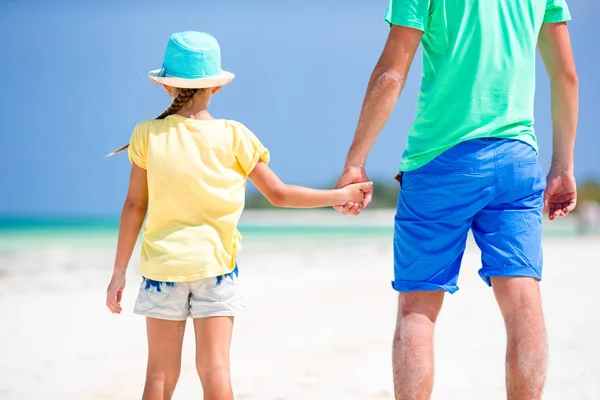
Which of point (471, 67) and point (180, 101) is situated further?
point (180, 101)

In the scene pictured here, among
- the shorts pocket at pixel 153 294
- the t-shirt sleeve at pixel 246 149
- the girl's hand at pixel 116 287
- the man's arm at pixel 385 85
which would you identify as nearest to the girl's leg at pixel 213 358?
the shorts pocket at pixel 153 294

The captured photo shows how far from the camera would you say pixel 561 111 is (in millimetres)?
3059

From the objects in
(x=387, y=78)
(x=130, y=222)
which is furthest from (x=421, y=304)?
(x=130, y=222)

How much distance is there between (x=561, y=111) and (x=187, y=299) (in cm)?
156

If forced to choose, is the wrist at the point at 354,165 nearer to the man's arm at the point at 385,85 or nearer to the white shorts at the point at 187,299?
the man's arm at the point at 385,85

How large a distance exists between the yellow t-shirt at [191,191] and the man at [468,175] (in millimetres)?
587

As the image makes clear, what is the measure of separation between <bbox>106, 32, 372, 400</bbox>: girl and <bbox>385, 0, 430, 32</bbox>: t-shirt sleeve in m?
0.66

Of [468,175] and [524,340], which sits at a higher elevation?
[468,175]

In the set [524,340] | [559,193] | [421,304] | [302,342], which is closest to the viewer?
[524,340]

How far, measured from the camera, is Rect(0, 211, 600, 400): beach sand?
4305 mm

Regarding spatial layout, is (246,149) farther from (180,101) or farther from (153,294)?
(153,294)

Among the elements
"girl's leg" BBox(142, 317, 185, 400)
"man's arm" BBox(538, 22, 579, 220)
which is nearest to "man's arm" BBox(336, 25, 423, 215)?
"man's arm" BBox(538, 22, 579, 220)

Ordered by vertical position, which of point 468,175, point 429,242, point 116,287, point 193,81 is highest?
point 193,81

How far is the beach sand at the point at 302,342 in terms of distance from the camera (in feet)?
14.1
